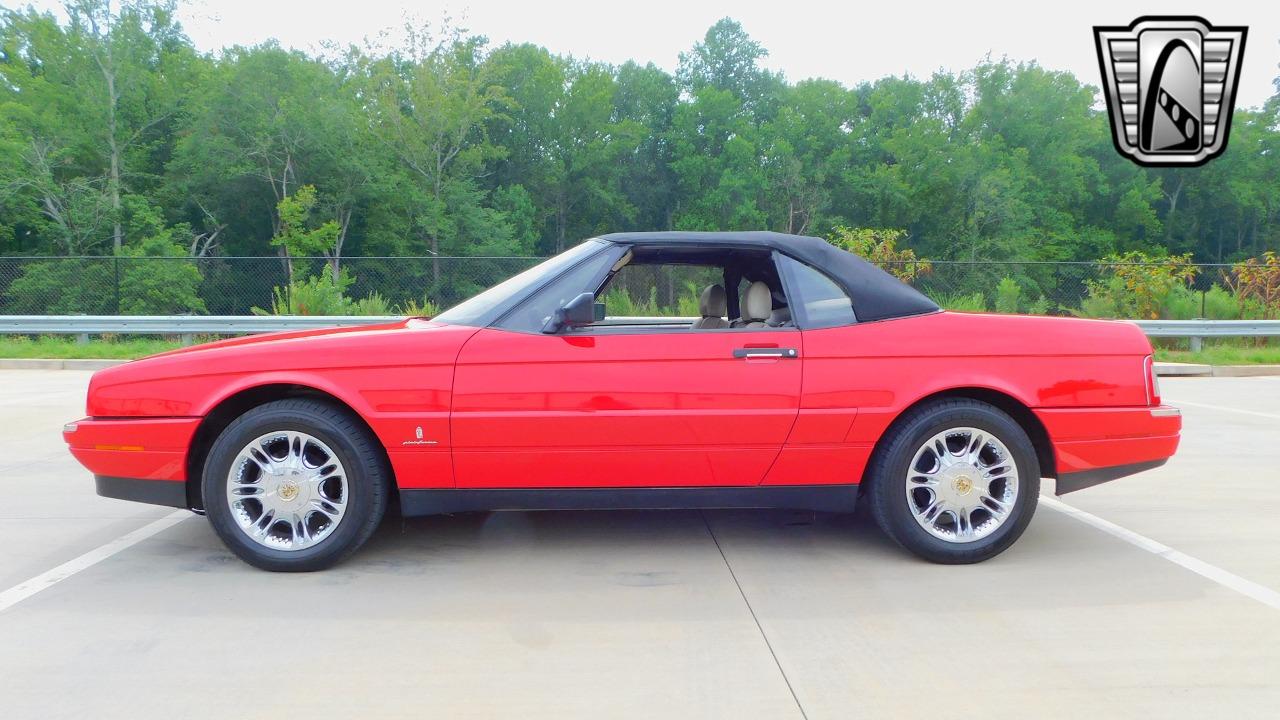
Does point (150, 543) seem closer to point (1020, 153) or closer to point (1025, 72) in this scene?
point (1020, 153)

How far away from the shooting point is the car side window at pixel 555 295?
4.50 meters

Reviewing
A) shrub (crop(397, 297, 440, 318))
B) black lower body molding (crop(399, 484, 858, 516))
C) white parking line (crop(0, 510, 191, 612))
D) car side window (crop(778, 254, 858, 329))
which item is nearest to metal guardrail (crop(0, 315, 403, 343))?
shrub (crop(397, 297, 440, 318))

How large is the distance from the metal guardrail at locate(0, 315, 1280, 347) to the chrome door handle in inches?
466

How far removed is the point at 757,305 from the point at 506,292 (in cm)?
122

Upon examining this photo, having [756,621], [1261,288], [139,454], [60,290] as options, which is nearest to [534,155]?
[60,290]

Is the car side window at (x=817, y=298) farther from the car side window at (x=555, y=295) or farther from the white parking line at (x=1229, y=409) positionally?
the white parking line at (x=1229, y=409)

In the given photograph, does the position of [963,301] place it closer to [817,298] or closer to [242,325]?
[242,325]

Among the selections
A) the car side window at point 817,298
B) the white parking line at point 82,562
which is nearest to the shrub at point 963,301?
the car side window at point 817,298

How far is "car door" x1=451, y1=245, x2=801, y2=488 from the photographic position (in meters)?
4.38

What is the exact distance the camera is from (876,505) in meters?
4.57

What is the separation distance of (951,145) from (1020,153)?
4331 millimetres

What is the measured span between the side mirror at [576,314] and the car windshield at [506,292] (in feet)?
0.89

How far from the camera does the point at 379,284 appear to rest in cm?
2312
